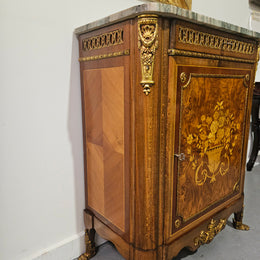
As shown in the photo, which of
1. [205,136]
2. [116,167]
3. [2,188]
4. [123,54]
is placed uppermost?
[123,54]

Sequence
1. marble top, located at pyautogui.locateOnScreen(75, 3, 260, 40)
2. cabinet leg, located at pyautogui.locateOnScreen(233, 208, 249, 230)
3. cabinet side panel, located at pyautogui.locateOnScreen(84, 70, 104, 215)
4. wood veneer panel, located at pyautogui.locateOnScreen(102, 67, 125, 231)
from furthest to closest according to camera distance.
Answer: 1. cabinet leg, located at pyautogui.locateOnScreen(233, 208, 249, 230)
2. cabinet side panel, located at pyautogui.locateOnScreen(84, 70, 104, 215)
3. wood veneer panel, located at pyautogui.locateOnScreen(102, 67, 125, 231)
4. marble top, located at pyautogui.locateOnScreen(75, 3, 260, 40)

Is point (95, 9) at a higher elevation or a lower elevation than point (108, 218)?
higher

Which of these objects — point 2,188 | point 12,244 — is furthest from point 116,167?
point 12,244

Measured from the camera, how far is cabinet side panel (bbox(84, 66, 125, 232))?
106cm

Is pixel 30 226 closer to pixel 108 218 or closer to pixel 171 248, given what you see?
pixel 108 218

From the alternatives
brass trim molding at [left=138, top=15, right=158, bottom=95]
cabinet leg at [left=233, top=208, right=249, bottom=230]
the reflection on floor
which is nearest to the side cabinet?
brass trim molding at [left=138, top=15, right=158, bottom=95]

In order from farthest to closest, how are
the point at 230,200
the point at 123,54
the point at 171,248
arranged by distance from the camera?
the point at 230,200 < the point at 171,248 < the point at 123,54

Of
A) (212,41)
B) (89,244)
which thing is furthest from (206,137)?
(89,244)

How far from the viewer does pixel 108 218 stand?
4.01 feet

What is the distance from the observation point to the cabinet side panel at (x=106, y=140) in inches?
41.6

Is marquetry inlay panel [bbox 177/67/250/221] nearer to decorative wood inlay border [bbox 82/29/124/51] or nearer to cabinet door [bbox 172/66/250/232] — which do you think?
cabinet door [bbox 172/66/250/232]

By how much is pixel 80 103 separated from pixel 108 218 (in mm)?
613

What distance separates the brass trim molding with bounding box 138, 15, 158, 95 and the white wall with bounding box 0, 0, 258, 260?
1.75 feet

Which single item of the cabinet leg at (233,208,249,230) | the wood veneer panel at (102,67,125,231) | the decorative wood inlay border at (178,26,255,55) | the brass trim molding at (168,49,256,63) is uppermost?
the decorative wood inlay border at (178,26,255,55)
